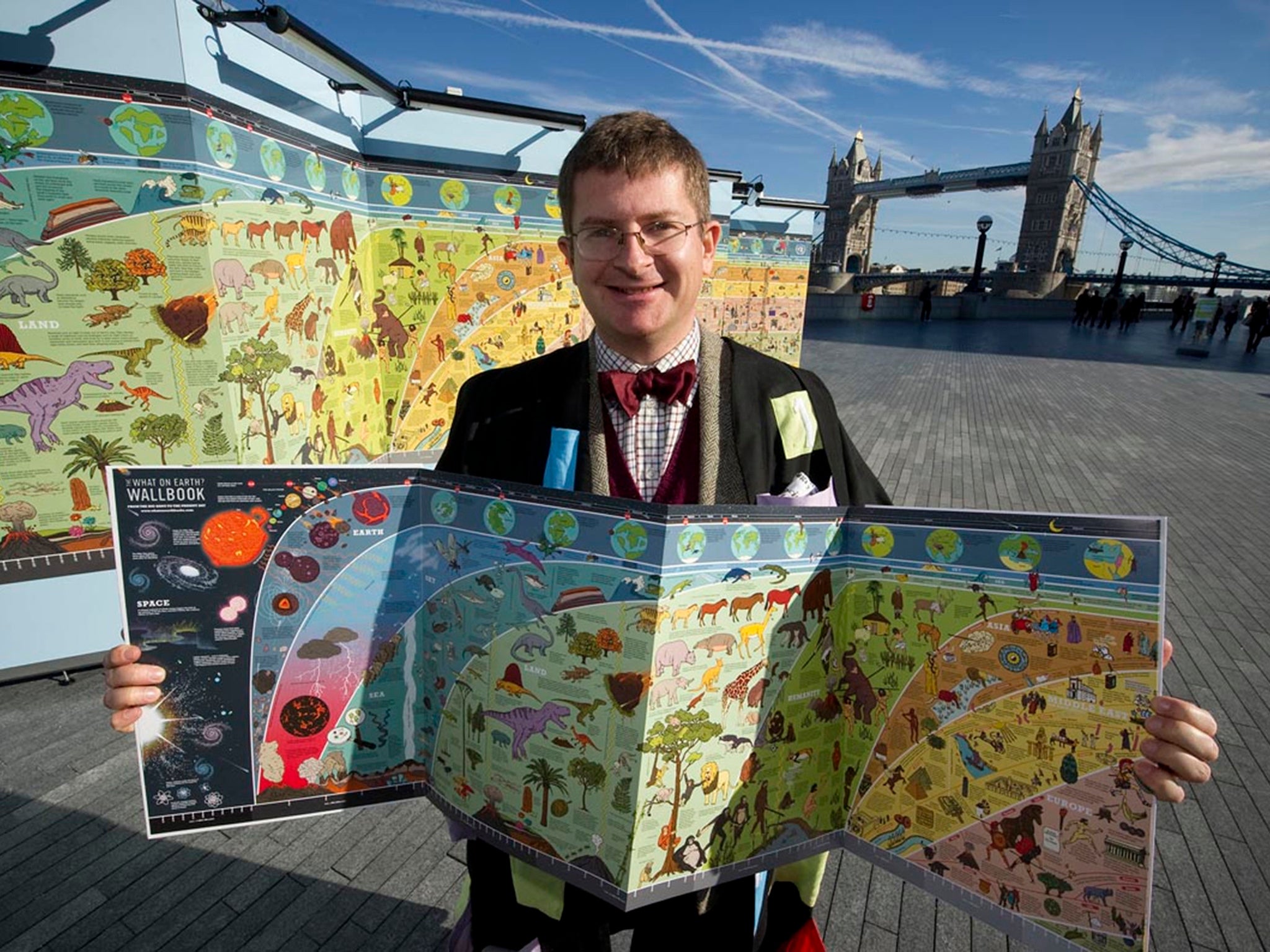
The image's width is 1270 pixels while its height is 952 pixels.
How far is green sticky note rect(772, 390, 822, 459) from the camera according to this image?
5.86 ft

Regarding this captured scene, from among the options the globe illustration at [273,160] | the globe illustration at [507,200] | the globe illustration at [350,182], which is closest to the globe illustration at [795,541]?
the globe illustration at [273,160]

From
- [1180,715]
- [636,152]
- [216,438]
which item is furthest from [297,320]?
[1180,715]

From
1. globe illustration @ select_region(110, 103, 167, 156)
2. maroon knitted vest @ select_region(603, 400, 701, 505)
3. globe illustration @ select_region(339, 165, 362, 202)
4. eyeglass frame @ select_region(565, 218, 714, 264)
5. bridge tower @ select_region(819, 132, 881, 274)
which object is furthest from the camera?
bridge tower @ select_region(819, 132, 881, 274)

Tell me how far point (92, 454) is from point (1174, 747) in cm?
490

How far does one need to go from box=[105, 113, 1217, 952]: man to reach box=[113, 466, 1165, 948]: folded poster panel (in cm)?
36

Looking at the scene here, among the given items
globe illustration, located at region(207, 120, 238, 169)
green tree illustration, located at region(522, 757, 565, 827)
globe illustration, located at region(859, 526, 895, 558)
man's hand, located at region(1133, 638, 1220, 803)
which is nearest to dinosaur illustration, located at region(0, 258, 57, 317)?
globe illustration, located at region(207, 120, 238, 169)

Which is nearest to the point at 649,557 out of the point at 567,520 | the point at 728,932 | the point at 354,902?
the point at 567,520

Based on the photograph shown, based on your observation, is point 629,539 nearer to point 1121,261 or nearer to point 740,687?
point 740,687

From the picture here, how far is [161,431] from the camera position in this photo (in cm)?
399

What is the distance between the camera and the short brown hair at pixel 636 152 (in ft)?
4.99

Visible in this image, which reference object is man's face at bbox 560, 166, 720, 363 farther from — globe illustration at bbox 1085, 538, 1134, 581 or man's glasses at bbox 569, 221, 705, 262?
globe illustration at bbox 1085, 538, 1134, 581

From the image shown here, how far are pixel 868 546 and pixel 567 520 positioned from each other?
0.62 meters

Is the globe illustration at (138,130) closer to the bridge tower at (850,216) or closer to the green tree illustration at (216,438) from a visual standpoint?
the green tree illustration at (216,438)

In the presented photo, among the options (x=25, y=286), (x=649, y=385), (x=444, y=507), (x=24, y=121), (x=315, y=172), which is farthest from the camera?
(x=315, y=172)
